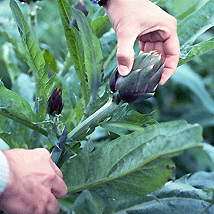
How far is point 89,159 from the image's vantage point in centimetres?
45

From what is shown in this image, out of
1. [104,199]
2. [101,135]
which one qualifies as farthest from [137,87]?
[101,135]

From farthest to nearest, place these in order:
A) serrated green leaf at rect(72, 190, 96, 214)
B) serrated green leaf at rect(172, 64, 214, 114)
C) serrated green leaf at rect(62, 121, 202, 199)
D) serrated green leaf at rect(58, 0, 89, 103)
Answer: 1. serrated green leaf at rect(172, 64, 214, 114)
2. serrated green leaf at rect(72, 190, 96, 214)
3. serrated green leaf at rect(58, 0, 89, 103)
4. serrated green leaf at rect(62, 121, 202, 199)

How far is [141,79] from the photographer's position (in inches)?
15.5

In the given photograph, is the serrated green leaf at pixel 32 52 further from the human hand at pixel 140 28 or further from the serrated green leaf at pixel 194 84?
the serrated green leaf at pixel 194 84

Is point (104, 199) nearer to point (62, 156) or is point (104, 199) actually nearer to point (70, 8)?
point (62, 156)

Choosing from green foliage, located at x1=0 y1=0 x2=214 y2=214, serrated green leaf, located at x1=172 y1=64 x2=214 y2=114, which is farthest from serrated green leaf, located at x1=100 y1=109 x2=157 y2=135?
serrated green leaf, located at x1=172 y1=64 x2=214 y2=114

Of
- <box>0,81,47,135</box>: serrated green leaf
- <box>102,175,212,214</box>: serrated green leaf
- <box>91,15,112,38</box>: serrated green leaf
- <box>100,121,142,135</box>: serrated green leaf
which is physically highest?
<box>91,15,112,38</box>: serrated green leaf

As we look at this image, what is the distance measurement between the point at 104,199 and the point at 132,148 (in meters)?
0.12

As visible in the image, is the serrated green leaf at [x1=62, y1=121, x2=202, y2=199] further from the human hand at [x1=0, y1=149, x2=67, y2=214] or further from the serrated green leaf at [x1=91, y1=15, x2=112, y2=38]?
the serrated green leaf at [x1=91, y1=15, x2=112, y2=38]

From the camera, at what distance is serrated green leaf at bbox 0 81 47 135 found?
39cm

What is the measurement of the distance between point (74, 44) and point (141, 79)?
0.46ft

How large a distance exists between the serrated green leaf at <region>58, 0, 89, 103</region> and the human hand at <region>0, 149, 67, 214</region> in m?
0.15

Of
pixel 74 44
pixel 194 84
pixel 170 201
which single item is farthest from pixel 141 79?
pixel 194 84

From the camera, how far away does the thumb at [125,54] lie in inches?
15.2
